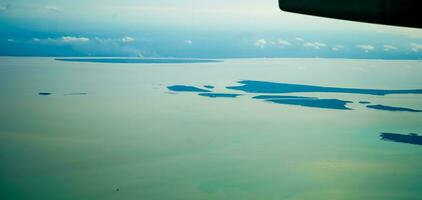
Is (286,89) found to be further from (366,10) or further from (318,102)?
(366,10)

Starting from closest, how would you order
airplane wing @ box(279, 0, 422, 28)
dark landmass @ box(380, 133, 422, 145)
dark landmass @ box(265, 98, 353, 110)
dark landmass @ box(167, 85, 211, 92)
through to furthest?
airplane wing @ box(279, 0, 422, 28) → dark landmass @ box(380, 133, 422, 145) → dark landmass @ box(265, 98, 353, 110) → dark landmass @ box(167, 85, 211, 92)

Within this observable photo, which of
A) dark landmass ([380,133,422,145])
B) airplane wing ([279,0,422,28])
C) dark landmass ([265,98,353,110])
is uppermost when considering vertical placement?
airplane wing ([279,0,422,28])

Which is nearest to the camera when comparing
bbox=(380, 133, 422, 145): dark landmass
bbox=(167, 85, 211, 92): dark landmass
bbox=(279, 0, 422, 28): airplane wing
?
bbox=(279, 0, 422, 28): airplane wing

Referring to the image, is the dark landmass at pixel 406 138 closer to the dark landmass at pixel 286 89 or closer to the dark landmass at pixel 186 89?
the dark landmass at pixel 286 89

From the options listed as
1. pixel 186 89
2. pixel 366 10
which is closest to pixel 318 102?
pixel 186 89

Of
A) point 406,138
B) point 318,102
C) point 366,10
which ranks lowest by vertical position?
point 406,138

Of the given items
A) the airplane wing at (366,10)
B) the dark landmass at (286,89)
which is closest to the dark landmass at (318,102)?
the dark landmass at (286,89)

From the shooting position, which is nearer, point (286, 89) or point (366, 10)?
point (366, 10)

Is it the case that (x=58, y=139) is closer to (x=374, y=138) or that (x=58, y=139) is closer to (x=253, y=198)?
(x=253, y=198)

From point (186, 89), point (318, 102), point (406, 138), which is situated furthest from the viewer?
point (186, 89)

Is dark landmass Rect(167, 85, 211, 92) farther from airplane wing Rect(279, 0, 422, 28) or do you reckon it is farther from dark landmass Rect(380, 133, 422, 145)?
airplane wing Rect(279, 0, 422, 28)

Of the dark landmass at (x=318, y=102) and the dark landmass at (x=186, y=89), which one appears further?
the dark landmass at (x=186, y=89)

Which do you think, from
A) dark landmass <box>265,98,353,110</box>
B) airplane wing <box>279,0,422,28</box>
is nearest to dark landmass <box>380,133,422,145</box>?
dark landmass <box>265,98,353,110</box>
